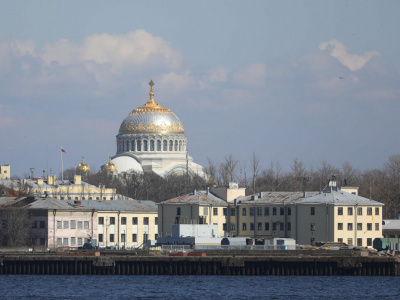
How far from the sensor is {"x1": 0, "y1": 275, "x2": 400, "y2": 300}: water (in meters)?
77.8

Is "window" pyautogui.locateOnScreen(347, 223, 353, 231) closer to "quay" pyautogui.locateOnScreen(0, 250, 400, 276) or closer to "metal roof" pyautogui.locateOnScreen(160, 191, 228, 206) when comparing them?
"metal roof" pyautogui.locateOnScreen(160, 191, 228, 206)

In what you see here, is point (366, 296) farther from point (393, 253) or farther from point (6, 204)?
point (6, 204)

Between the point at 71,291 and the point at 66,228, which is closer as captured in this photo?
the point at 71,291

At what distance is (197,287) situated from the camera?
271 ft

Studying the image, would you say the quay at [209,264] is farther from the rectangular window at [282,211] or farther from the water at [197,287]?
the rectangular window at [282,211]

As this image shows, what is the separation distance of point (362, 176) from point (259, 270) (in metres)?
90.8

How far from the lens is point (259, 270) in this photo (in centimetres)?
9019

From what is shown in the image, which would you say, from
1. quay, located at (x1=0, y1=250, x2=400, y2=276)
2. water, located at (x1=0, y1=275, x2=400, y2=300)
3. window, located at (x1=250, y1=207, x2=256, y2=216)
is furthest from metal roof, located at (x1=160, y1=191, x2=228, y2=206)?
water, located at (x1=0, y1=275, x2=400, y2=300)

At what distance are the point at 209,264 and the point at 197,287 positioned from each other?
27.9 feet

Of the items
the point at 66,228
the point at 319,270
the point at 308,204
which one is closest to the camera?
the point at 319,270

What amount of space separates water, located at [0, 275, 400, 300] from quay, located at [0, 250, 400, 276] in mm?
1172

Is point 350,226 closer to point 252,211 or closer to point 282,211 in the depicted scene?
point 282,211

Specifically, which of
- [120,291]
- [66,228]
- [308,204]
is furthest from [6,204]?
[120,291]

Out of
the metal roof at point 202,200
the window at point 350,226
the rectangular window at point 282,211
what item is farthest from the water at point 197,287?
the metal roof at point 202,200
